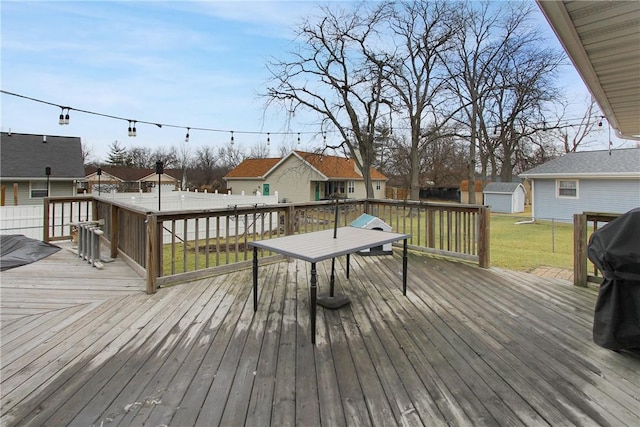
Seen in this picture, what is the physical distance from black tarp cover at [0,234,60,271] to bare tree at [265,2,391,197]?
12.0 metres

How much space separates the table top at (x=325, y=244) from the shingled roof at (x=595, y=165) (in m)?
13.5

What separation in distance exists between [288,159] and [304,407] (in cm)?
2345

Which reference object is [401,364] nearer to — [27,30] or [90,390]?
[90,390]

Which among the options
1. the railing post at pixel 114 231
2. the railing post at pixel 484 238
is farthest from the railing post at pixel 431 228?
the railing post at pixel 114 231

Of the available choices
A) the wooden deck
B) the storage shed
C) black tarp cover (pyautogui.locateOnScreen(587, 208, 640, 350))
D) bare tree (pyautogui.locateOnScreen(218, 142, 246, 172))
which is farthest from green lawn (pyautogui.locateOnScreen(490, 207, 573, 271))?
bare tree (pyautogui.locateOnScreen(218, 142, 246, 172))

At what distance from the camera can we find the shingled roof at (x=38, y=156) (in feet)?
47.4

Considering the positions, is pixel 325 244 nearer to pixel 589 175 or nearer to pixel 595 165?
pixel 589 175

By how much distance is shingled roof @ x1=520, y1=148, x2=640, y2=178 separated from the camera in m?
12.1

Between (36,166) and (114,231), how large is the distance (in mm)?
14302

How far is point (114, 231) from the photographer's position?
4703mm

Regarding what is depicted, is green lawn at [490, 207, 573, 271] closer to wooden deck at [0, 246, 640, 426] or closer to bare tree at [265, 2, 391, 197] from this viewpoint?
wooden deck at [0, 246, 640, 426]

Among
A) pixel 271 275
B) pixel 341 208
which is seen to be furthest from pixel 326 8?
pixel 271 275

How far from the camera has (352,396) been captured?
64.7 inches

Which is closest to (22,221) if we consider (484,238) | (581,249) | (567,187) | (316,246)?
(316,246)
